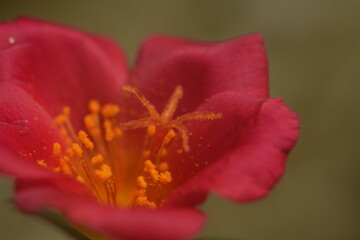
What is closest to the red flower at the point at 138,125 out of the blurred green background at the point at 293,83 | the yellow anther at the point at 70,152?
the yellow anther at the point at 70,152

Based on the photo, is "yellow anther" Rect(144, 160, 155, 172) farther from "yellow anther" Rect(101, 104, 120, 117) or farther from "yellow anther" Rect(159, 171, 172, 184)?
"yellow anther" Rect(101, 104, 120, 117)

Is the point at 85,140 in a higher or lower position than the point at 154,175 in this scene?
higher

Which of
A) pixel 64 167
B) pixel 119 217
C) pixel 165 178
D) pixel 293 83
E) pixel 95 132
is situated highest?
pixel 293 83

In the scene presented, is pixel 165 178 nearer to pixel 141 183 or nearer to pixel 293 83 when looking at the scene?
pixel 141 183

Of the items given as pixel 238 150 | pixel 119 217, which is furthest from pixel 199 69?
pixel 119 217

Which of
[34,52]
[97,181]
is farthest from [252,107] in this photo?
[34,52]

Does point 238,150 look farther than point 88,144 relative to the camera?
No

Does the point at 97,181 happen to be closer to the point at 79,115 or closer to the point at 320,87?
the point at 79,115
